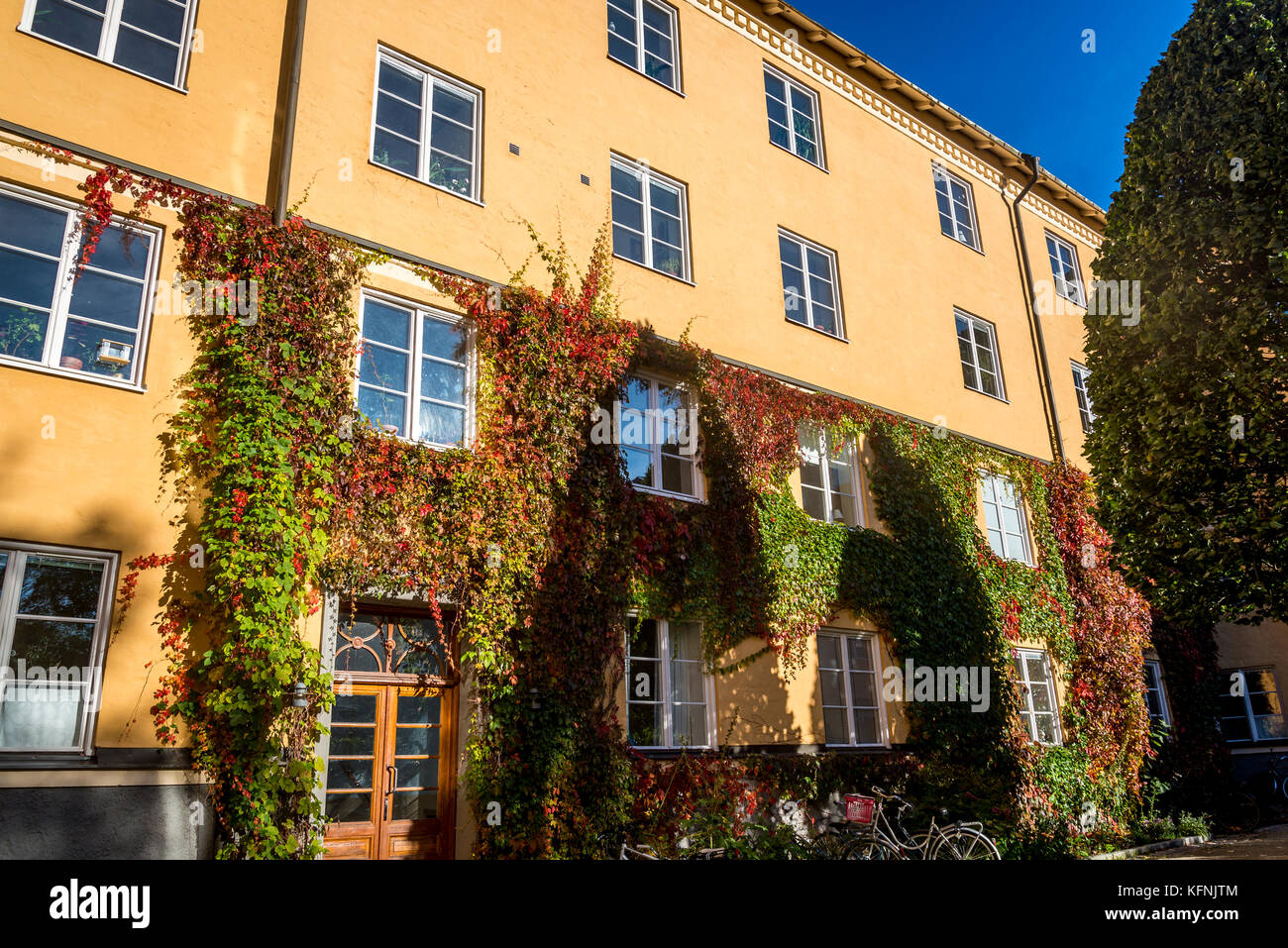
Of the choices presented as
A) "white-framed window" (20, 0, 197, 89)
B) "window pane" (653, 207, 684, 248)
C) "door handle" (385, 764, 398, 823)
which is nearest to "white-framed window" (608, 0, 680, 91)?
"window pane" (653, 207, 684, 248)

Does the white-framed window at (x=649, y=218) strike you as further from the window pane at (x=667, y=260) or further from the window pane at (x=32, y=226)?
the window pane at (x=32, y=226)

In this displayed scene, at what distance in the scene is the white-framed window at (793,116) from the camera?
16094mm

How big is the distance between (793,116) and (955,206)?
16.4ft

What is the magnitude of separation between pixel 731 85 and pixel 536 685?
1098cm

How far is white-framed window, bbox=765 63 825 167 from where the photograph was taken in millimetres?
16094

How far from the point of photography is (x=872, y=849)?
9.95 m

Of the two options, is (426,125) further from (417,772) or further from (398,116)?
(417,772)

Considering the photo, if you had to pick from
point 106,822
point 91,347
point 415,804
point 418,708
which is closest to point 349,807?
point 415,804

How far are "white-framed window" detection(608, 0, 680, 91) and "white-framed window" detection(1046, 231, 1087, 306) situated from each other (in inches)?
445

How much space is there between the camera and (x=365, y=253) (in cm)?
1015

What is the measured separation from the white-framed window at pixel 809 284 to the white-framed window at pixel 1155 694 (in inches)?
399

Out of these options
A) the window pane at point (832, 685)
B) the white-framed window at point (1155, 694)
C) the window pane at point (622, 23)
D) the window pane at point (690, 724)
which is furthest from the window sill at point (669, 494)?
the white-framed window at point (1155, 694)

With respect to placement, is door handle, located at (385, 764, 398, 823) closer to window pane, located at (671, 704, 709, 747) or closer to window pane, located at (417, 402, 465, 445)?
window pane, located at (671, 704, 709, 747)
